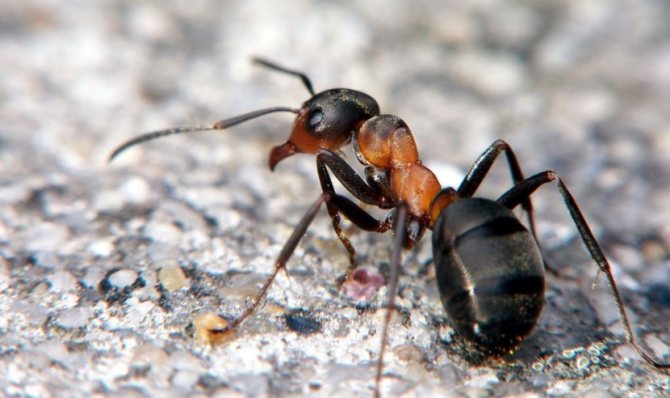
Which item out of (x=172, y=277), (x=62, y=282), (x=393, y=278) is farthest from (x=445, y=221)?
(x=62, y=282)

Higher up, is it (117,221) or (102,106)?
(102,106)

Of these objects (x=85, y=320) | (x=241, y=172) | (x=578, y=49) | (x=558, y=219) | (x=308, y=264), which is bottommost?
(x=85, y=320)

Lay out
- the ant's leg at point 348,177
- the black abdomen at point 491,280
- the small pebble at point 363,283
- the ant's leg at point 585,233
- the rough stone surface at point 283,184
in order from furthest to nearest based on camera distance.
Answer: the ant's leg at point 348,177
the small pebble at point 363,283
the ant's leg at point 585,233
the rough stone surface at point 283,184
the black abdomen at point 491,280

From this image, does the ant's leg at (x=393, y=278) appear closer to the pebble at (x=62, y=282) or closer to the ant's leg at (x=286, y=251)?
the ant's leg at (x=286, y=251)

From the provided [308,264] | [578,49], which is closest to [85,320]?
[308,264]

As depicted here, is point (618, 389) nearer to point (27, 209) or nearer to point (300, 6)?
point (27, 209)

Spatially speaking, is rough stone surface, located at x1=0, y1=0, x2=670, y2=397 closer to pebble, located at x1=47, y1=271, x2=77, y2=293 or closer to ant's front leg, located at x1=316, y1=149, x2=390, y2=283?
pebble, located at x1=47, y1=271, x2=77, y2=293

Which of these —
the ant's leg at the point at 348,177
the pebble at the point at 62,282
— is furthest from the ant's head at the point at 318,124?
the pebble at the point at 62,282
